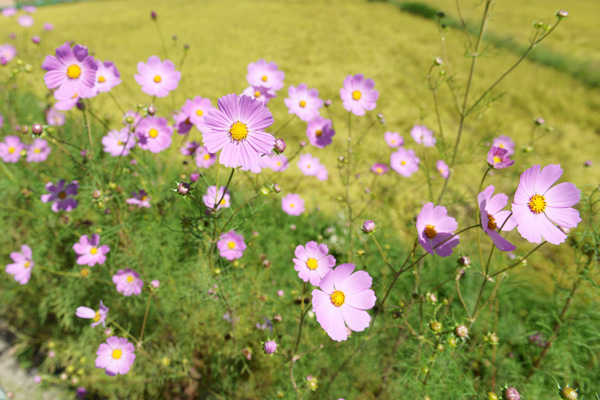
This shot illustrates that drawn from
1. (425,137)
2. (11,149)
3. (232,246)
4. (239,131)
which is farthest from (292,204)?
(11,149)

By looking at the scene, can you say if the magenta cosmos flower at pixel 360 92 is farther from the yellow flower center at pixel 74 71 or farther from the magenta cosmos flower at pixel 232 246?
the yellow flower center at pixel 74 71

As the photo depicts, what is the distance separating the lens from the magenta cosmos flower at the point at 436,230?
72 cm

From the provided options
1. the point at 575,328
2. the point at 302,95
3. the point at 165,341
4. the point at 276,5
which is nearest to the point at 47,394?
the point at 165,341

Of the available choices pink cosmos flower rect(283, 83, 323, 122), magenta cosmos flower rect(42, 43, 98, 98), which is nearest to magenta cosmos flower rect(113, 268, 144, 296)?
magenta cosmos flower rect(42, 43, 98, 98)

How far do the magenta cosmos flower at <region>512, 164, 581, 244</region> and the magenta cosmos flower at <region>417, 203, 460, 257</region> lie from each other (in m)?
A: 0.14

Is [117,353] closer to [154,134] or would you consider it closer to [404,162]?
[154,134]

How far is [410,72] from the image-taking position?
4070mm

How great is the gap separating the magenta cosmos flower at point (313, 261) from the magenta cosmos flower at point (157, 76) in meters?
0.87

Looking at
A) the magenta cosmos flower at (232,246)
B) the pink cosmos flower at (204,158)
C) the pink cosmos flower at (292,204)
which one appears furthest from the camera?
the pink cosmos flower at (292,204)

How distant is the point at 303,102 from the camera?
4.46 ft

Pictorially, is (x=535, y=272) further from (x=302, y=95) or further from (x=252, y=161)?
(x=252, y=161)

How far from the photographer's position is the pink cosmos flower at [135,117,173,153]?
125 centimetres

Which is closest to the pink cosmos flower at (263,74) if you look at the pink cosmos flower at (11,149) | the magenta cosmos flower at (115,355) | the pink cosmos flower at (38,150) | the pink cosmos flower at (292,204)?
the pink cosmos flower at (292,204)

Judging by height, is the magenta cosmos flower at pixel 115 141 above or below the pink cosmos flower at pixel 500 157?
below
